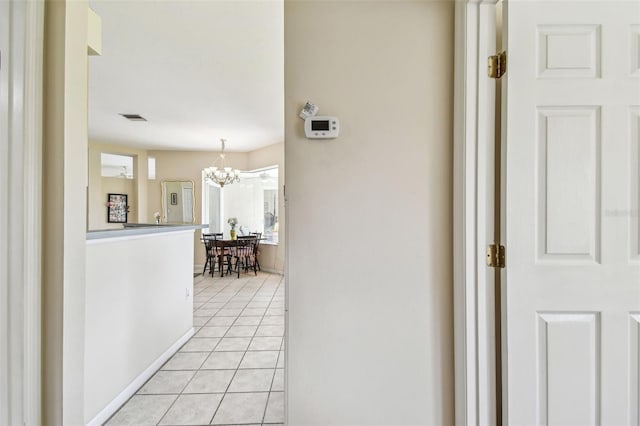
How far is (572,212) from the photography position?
3.51ft

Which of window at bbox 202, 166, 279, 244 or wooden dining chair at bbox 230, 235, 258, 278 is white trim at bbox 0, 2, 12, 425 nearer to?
wooden dining chair at bbox 230, 235, 258, 278

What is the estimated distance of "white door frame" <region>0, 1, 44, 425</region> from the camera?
36.2 inches

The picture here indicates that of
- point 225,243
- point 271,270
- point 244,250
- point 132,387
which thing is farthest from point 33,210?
point 271,270

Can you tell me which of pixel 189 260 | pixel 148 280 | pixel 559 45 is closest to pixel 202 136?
pixel 189 260

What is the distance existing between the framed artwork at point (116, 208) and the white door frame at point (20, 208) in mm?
6525

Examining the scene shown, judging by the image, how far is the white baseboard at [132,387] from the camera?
1.65 meters

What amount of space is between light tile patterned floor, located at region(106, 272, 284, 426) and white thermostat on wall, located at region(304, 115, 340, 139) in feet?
5.48

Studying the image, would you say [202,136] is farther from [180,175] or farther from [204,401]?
[204,401]

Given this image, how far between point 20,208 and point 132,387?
1.58 meters

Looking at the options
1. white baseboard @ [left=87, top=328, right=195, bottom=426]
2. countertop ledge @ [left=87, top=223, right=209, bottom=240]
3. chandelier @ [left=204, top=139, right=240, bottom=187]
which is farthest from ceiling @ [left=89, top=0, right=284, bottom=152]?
white baseboard @ [left=87, top=328, right=195, bottom=426]

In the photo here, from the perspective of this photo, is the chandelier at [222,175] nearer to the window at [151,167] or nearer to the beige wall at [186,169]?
the beige wall at [186,169]

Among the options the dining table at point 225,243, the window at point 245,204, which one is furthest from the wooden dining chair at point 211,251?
the window at point 245,204

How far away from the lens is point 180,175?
6.67 m

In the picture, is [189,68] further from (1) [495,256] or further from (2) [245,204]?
(2) [245,204]
